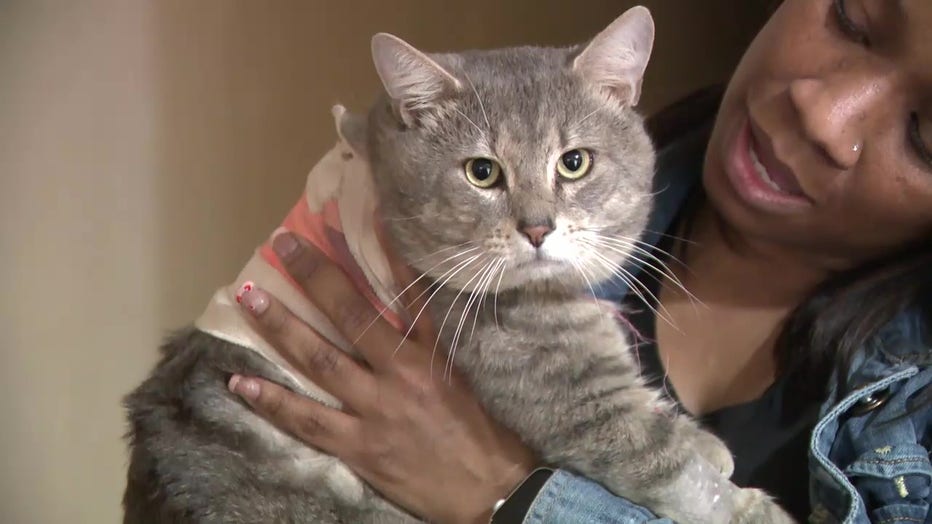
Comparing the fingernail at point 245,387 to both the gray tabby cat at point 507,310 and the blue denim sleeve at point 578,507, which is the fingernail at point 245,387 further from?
the blue denim sleeve at point 578,507

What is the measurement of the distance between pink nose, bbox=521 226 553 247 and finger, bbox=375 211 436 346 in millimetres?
178

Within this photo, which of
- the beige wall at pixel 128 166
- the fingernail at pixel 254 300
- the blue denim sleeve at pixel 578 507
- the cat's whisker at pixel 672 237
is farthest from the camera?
the beige wall at pixel 128 166

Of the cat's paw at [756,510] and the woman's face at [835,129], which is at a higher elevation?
the woman's face at [835,129]

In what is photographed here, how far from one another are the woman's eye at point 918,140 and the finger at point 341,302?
0.73 metres

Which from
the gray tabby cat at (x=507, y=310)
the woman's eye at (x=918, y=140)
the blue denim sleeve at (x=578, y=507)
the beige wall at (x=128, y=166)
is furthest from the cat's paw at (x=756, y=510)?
the beige wall at (x=128, y=166)

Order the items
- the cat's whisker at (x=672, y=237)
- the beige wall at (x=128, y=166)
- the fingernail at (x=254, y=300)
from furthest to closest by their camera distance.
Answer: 1. the beige wall at (x=128, y=166)
2. the cat's whisker at (x=672, y=237)
3. the fingernail at (x=254, y=300)

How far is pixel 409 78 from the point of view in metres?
1.00

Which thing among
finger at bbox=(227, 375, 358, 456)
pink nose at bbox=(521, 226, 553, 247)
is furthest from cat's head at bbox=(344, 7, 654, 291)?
finger at bbox=(227, 375, 358, 456)

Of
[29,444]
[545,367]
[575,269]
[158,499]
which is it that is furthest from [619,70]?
[29,444]

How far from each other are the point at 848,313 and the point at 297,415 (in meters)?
0.81

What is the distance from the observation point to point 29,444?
1750mm

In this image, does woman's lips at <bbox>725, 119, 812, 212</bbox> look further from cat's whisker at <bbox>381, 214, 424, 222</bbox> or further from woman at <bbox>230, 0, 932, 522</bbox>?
cat's whisker at <bbox>381, 214, 424, 222</bbox>

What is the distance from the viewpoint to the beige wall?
1.58m

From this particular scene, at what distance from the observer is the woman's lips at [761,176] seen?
106 centimetres
